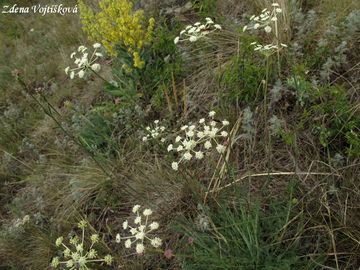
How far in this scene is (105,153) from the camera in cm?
309

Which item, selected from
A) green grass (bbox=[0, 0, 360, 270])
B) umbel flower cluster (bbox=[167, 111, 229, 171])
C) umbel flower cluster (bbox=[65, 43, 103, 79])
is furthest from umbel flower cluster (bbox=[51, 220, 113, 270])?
umbel flower cluster (bbox=[65, 43, 103, 79])

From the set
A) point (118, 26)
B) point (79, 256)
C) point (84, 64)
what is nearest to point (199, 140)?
point (84, 64)

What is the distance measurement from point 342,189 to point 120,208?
4.92 ft

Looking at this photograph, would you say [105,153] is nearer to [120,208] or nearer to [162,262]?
[120,208]

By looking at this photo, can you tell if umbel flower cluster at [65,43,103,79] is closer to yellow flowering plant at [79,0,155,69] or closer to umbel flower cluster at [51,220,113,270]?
yellow flowering plant at [79,0,155,69]

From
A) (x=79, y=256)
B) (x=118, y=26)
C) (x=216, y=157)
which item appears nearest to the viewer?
(x=79, y=256)

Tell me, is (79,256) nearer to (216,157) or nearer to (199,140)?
(199,140)

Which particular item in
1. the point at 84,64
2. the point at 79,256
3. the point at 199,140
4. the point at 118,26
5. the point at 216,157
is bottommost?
the point at 216,157

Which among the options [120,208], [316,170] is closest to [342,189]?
[316,170]

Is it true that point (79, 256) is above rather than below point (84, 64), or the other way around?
below

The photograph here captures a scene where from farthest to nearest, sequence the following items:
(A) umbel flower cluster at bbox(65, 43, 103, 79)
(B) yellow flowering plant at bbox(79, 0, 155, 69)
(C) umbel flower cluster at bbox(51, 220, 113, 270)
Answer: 1. (B) yellow flowering plant at bbox(79, 0, 155, 69)
2. (A) umbel flower cluster at bbox(65, 43, 103, 79)
3. (C) umbel flower cluster at bbox(51, 220, 113, 270)

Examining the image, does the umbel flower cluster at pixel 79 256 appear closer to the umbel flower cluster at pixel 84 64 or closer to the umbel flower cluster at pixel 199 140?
the umbel flower cluster at pixel 199 140

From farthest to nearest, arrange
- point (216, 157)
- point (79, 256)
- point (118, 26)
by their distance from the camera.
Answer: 1. point (118, 26)
2. point (216, 157)
3. point (79, 256)

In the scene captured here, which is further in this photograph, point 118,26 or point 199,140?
point 118,26
